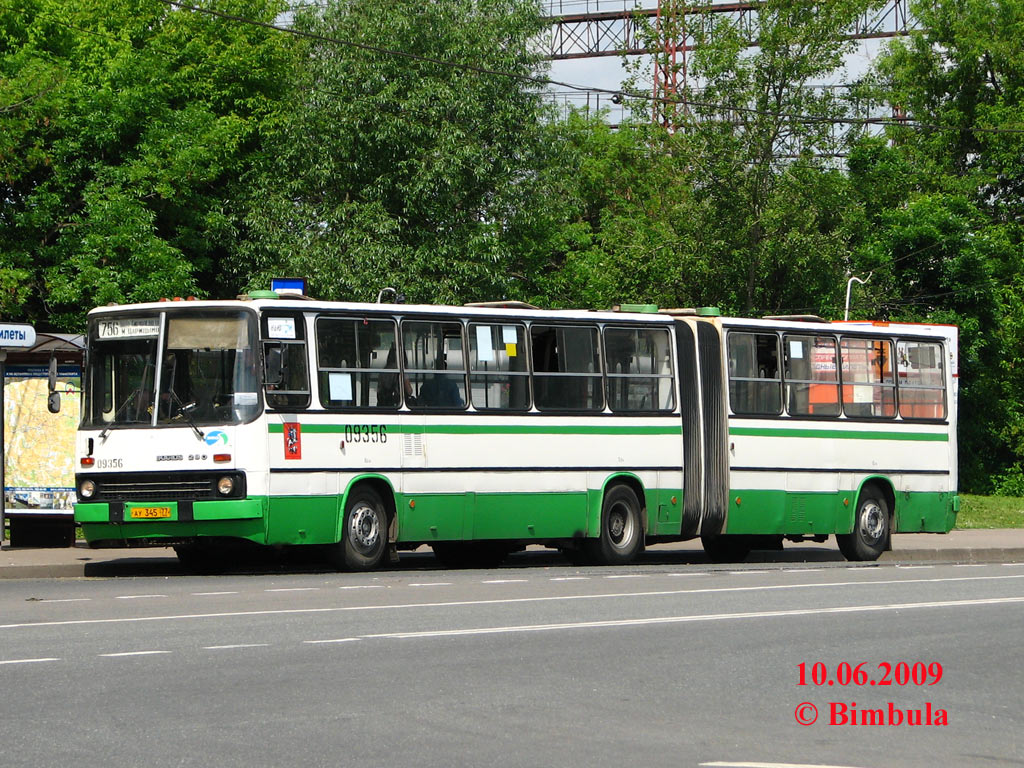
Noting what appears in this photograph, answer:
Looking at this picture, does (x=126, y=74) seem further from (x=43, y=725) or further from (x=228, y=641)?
(x=43, y=725)

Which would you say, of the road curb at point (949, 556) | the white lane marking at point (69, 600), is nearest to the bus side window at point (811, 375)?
the road curb at point (949, 556)

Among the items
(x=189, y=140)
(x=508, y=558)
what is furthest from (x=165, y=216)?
(x=508, y=558)

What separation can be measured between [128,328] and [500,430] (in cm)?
454

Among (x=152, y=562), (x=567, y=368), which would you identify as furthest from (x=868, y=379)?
(x=152, y=562)

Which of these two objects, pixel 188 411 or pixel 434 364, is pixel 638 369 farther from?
pixel 188 411

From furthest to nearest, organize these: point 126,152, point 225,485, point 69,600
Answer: point 126,152, point 225,485, point 69,600

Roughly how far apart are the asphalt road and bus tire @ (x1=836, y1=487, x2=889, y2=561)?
7293 millimetres

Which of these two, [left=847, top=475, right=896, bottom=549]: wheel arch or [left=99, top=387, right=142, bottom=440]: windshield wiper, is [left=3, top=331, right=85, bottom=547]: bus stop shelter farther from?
[left=847, top=475, right=896, bottom=549]: wheel arch

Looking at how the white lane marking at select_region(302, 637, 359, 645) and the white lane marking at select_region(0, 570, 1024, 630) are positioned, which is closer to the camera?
the white lane marking at select_region(302, 637, 359, 645)

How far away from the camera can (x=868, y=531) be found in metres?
24.8

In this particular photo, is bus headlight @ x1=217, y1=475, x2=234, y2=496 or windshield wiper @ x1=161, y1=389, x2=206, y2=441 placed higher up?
windshield wiper @ x1=161, y1=389, x2=206, y2=441

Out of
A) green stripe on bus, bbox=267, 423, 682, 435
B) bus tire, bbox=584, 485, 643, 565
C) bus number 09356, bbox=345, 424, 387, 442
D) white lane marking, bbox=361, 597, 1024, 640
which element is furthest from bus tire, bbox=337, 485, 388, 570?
white lane marking, bbox=361, 597, 1024, 640

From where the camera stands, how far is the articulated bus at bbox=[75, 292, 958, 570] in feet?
61.3

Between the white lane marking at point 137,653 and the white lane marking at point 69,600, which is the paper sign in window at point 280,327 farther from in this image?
the white lane marking at point 137,653
